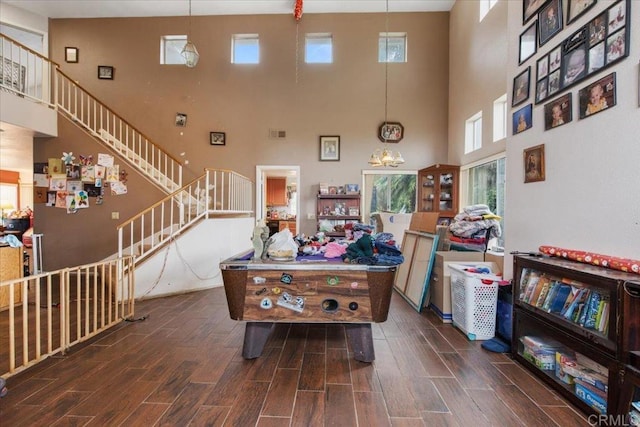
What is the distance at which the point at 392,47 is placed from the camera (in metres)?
6.95

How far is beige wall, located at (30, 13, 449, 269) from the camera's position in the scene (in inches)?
269

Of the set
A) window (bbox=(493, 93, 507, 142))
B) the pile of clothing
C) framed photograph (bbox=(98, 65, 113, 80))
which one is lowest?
the pile of clothing

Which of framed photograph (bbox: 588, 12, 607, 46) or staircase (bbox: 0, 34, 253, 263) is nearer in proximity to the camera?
framed photograph (bbox: 588, 12, 607, 46)

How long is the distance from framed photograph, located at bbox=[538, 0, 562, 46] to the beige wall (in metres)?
4.30

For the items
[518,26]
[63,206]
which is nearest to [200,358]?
[518,26]

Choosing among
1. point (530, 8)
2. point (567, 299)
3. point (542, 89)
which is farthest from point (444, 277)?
point (530, 8)

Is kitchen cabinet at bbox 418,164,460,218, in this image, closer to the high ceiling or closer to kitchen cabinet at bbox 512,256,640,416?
kitchen cabinet at bbox 512,256,640,416

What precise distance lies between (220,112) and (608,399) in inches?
297

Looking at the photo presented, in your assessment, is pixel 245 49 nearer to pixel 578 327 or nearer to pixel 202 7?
pixel 202 7

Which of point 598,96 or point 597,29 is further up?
point 597,29

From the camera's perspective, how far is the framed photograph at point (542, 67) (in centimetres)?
247

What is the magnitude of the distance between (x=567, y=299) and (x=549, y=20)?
91.2 inches

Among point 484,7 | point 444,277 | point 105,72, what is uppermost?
point 484,7

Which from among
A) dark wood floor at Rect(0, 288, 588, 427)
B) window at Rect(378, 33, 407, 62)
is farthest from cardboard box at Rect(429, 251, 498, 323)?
window at Rect(378, 33, 407, 62)
